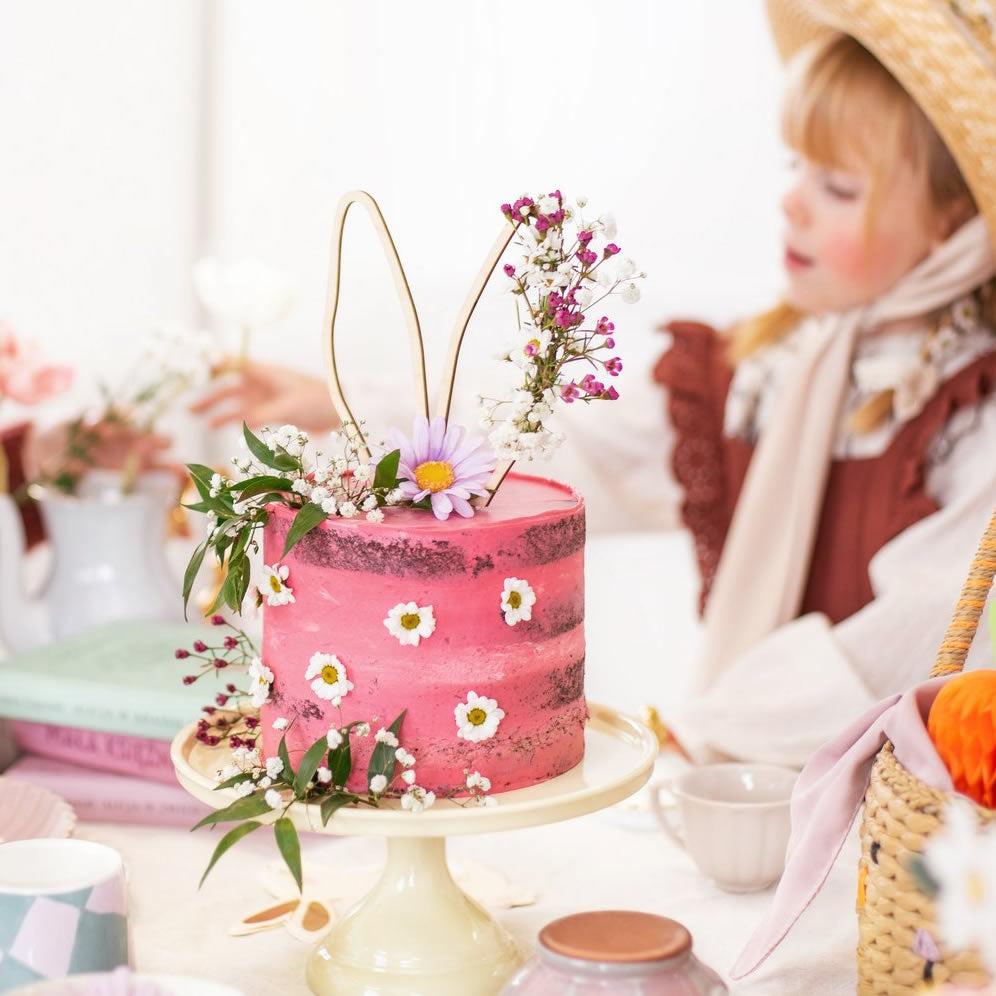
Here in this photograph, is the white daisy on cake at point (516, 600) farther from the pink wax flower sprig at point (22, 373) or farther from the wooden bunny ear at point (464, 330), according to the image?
the pink wax flower sprig at point (22, 373)

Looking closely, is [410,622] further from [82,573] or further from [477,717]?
[82,573]

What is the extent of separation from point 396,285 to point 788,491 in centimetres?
68

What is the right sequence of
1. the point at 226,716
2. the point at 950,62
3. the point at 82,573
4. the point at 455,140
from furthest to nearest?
the point at 455,140 → the point at 82,573 → the point at 950,62 → the point at 226,716

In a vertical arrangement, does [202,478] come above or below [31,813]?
above

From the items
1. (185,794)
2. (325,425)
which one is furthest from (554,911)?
(325,425)

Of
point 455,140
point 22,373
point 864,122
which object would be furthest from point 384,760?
point 455,140

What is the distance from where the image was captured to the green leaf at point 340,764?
2.01 feet

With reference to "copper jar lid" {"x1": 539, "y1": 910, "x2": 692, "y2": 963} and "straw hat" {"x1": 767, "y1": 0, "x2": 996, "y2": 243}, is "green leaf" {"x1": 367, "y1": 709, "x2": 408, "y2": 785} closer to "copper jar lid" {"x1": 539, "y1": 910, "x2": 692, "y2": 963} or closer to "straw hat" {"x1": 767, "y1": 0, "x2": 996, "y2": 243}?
"copper jar lid" {"x1": 539, "y1": 910, "x2": 692, "y2": 963}

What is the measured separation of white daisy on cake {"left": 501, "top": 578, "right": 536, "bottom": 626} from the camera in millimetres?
622

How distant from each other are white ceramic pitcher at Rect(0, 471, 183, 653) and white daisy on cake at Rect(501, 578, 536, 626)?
0.62 meters

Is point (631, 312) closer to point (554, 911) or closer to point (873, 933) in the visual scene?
point (554, 911)

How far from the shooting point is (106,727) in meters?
0.90

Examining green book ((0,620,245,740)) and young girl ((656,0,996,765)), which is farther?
young girl ((656,0,996,765))

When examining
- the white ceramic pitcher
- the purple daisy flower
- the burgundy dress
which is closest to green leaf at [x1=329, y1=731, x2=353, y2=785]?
the purple daisy flower
